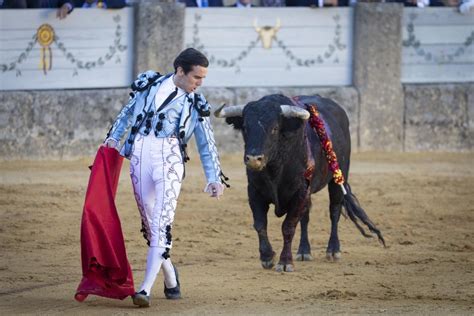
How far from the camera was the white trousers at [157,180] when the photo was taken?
316 inches

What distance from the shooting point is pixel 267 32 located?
15719 millimetres

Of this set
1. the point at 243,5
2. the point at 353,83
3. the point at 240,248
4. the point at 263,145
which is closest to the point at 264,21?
the point at 243,5

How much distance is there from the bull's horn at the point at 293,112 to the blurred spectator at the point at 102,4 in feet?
19.3

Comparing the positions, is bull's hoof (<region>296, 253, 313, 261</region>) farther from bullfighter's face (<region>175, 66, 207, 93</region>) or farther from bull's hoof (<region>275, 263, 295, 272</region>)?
bullfighter's face (<region>175, 66, 207, 93</region>)

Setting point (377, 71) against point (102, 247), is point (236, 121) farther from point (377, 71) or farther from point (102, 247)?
point (377, 71)

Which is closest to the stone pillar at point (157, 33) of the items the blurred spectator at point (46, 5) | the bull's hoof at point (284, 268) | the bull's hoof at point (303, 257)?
the blurred spectator at point (46, 5)

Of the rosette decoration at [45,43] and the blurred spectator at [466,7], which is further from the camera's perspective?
the blurred spectator at [466,7]

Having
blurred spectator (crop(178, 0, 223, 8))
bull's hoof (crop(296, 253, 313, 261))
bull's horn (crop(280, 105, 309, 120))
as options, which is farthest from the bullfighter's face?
blurred spectator (crop(178, 0, 223, 8))

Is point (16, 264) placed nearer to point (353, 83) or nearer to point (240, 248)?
point (240, 248)

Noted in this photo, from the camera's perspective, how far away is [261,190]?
386 inches

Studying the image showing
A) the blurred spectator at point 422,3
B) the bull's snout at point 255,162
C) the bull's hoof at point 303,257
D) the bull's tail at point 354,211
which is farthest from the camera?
the blurred spectator at point 422,3

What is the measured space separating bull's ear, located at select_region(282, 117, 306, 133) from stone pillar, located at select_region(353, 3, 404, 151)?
659cm

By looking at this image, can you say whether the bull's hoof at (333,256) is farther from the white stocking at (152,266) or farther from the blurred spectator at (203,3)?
the blurred spectator at (203,3)

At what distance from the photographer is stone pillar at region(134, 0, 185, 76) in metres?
15.2
